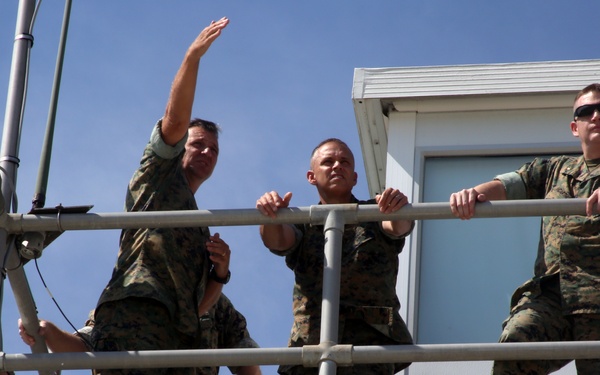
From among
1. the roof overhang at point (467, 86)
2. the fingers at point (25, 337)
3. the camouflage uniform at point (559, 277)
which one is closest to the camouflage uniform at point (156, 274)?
the fingers at point (25, 337)

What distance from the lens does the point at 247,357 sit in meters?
5.15

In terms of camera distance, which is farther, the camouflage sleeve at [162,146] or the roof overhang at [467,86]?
the roof overhang at [467,86]

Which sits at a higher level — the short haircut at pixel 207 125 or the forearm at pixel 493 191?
the short haircut at pixel 207 125

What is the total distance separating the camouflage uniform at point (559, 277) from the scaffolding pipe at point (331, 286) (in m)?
0.91

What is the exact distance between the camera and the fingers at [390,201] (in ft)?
18.2

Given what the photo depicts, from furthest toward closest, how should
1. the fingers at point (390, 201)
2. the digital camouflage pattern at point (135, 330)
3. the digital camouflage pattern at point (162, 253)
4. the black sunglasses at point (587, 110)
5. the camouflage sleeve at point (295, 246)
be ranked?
the camouflage sleeve at point (295, 246) < the black sunglasses at point (587, 110) < the digital camouflage pattern at point (162, 253) < the digital camouflage pattern at point (135, 330) < the fingers at point (390, 201)

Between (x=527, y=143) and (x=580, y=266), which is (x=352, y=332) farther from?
(x=527, y=143)

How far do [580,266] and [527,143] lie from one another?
312 centimetres

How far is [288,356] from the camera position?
17.0ft

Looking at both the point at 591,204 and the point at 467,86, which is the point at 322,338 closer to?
the point at 591,204

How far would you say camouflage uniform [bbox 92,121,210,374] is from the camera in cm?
602

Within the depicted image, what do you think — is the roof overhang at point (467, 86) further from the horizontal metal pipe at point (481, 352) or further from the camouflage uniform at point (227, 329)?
the horizontal metal pipe at point (481, 352)

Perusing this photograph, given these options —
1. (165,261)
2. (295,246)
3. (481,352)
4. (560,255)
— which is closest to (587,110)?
(560,255)

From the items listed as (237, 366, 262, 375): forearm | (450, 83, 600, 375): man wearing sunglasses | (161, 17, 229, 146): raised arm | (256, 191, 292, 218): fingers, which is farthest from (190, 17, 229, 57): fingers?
(237, 366, 262, 375): forearm
